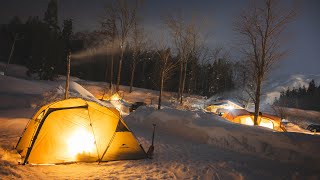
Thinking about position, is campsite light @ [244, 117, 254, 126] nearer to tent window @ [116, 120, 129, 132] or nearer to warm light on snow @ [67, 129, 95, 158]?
tent window @ [116, 120, 129, 132]

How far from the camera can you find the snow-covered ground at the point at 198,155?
730cm

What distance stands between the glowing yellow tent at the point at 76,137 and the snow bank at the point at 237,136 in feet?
13.5

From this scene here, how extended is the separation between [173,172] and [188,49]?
30.0m

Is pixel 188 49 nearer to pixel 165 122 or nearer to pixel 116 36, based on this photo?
pixel 116 36

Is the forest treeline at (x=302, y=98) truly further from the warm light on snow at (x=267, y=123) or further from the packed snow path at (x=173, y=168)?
the packed snow path at (x=173, y=168)

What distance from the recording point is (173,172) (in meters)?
7.64

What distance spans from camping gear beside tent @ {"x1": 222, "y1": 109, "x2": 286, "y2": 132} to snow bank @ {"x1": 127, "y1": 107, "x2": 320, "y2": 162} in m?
8.09

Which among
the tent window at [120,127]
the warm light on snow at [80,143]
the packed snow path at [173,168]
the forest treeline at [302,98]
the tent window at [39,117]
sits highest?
the forest treeline at [302,98]

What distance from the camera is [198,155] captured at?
32.1ft

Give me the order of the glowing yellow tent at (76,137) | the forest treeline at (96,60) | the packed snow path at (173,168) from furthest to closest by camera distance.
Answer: the forest treeline at (96,60) → the glowing yellow tent at (76,137) → the packed snow path at (173,168)

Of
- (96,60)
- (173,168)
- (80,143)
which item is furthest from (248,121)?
(96,60)

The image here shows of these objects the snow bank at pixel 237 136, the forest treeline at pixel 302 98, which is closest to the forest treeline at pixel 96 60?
the forest treeline at pixel 302 98

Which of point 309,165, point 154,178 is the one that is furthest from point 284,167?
point 154,178

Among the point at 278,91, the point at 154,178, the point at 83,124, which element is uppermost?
the point at 278,91
